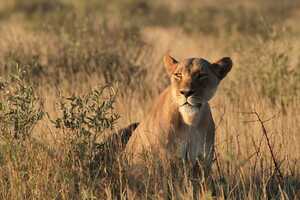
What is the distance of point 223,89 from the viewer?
28.7ft

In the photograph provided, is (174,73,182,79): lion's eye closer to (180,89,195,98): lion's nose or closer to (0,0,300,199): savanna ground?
(180,89,195,98): lion's nose

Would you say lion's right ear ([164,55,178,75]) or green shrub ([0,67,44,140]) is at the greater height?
lion's right ear ([164,55,178,75])

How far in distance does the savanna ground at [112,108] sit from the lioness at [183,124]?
16 cm

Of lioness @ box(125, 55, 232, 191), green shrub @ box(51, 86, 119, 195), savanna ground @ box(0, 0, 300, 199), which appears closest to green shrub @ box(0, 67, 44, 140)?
savanna ground @ box(0, 0, 300, 199)

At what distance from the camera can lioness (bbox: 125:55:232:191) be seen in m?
4.95

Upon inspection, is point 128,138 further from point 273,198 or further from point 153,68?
point 153,68

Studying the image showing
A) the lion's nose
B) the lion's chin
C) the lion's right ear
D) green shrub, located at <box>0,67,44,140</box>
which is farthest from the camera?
the lion's right ear

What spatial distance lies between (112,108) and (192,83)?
57cm

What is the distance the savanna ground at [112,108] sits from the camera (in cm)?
494

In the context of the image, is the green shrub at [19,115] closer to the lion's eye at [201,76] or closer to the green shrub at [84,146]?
the green shrub at [84,146]

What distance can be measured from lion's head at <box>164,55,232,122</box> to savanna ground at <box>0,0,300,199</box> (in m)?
0.37

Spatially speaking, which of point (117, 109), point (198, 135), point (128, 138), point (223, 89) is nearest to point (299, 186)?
point (198, 135)

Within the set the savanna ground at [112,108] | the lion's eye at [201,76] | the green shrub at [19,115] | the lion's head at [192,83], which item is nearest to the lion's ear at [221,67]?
the lion's head at [192,83]

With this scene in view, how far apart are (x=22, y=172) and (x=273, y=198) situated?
5.59 ft
